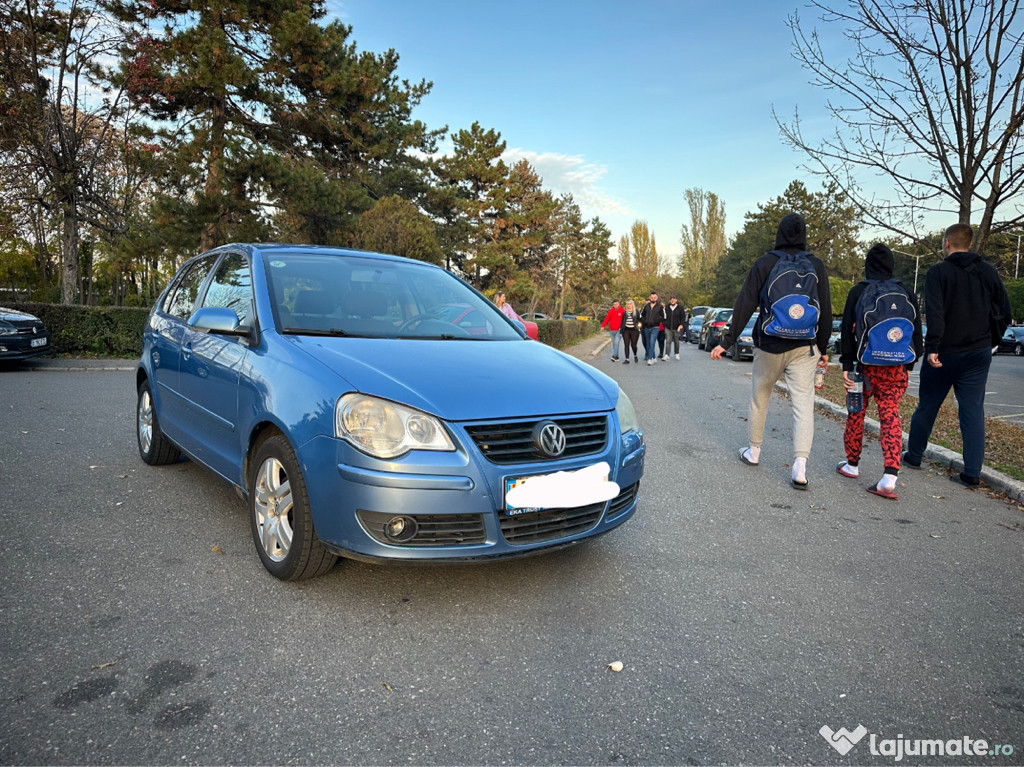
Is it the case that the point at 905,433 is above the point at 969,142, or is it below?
below

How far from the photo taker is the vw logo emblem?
9.10 ft

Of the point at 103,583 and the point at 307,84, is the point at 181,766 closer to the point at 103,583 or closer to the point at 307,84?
the point at 103,583

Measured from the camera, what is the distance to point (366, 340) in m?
3.32

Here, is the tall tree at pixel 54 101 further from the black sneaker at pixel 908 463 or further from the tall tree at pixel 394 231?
the black sneaker at pixel 908 463

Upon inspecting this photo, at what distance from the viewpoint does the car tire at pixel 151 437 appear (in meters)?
4.89

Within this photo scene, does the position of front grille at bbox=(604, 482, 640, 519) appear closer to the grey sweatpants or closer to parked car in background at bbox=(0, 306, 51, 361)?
the grey sweatpants

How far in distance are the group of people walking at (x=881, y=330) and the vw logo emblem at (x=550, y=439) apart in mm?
2660

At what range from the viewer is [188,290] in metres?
4.74

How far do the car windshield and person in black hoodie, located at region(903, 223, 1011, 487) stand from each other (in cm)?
345

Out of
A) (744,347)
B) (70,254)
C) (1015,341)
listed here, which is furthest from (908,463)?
(1015,341)

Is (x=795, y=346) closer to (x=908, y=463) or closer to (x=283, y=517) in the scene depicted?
(x=908, y=463)

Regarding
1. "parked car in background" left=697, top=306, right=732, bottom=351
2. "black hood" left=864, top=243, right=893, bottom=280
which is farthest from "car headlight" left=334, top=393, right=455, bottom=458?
"parked car in background" left=697, top=306, right=732, bottom=351

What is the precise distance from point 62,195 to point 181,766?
717 inches

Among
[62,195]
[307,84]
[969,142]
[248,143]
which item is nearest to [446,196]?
[307,84]
